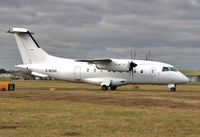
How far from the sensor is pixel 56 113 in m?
22.7

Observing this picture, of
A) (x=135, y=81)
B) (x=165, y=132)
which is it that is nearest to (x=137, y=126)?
(x=165, y=132)

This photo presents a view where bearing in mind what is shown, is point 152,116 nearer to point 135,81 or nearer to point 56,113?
point 56,113

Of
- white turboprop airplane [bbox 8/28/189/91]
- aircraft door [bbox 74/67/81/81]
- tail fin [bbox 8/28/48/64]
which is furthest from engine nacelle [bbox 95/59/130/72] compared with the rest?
tail fin [bbox 8/28/48/64]

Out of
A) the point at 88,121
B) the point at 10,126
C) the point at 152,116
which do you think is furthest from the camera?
the point at 152,116

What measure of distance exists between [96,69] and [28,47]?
30.9 ft

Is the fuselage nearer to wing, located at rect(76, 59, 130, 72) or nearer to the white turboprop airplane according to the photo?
the white turboprop airplane

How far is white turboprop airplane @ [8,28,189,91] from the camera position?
176ft

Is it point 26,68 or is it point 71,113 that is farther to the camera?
point 26,68

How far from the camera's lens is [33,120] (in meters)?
19.4

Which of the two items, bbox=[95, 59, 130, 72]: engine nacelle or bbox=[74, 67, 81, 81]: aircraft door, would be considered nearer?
bbox=[95, 59, 130, 72]: engine nacelle

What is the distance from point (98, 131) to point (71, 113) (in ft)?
22.3

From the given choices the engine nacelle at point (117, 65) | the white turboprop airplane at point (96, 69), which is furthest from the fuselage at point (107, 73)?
the engine nacelle at point (117, 65)

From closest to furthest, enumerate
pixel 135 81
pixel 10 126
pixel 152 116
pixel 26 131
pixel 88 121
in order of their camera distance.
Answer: pixel 26 131
pixel 10 126
pixel 88 121
pixel 152 116
pixel 135 81

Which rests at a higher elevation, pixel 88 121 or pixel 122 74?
pixel 122 74
